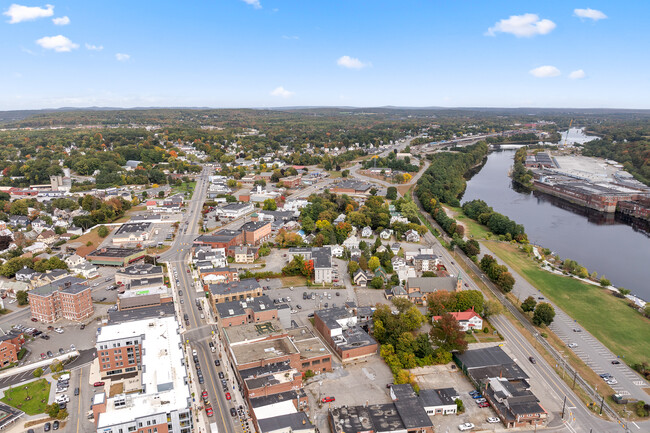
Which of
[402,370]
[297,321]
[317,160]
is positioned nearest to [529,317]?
[402,370]

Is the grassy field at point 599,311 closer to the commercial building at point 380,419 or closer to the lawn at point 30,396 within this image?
the commercial building at point 380,419

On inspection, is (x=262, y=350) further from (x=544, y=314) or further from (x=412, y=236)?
(x=412, y=236)

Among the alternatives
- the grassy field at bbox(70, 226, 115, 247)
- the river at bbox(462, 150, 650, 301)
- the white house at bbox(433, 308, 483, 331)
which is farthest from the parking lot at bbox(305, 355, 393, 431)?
the grassy field at bbox(70, 226, 115, 247)

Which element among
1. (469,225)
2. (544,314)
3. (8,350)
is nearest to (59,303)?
(8,350)

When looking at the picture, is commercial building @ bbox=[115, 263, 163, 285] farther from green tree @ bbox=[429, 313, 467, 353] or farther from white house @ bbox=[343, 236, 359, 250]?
green tree @ bbox=[429, 313, 467, 353]

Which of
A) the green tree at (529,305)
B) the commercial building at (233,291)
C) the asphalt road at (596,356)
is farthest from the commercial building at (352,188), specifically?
the green tree at (529,305)

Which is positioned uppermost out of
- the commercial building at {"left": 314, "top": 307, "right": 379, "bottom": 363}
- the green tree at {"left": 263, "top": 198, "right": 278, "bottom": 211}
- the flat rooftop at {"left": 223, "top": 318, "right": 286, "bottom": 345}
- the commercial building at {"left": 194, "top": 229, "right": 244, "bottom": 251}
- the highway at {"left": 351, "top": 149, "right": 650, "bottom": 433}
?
the green tree at {"left": 263, "top": 198, "right": 278, "bottom": 211}
